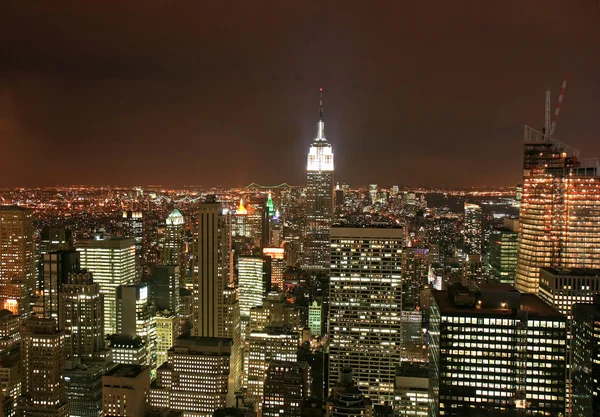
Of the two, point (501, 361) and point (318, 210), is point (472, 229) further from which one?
point (501, 361)

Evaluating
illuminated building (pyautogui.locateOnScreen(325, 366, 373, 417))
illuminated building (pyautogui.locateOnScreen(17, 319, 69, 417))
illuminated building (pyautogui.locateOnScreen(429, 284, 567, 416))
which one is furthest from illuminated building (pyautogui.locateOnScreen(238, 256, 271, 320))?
illuminated building (pyautogui.locateOnScreen(429, 284, 567, 416))

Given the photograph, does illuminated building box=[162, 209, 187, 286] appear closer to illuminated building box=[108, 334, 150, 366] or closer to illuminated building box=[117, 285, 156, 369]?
illuminated building box=[117, 285, 156, 369]

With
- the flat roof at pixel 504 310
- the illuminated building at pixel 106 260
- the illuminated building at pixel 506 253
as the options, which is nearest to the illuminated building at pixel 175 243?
the illuminated building at pixel 106 260

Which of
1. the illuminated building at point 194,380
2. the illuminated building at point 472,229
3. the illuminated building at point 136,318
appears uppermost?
the illuminated building at point 472,229

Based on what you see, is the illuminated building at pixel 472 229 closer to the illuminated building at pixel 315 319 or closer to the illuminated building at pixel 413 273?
the illuminated building at pixel 413 273

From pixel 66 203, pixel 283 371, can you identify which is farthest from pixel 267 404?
pixel 66 203

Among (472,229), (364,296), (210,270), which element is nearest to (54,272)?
(210,270)

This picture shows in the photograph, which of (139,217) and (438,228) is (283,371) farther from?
(438,228)
